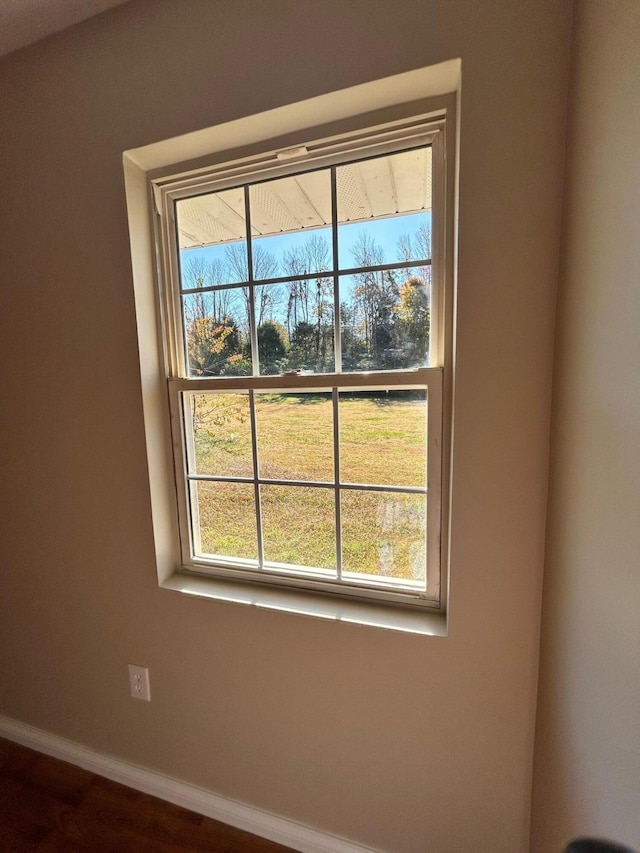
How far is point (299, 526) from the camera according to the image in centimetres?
103

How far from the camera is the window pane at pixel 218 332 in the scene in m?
1.03

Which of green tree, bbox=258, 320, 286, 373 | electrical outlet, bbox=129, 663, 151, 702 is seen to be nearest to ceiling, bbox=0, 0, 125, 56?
green tree, bbox=258, 320, 286, 373

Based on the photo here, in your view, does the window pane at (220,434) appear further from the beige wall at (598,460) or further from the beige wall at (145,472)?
the beige wall at (598,460)

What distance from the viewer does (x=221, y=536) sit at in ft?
3.70

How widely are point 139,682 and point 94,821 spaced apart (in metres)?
0.43

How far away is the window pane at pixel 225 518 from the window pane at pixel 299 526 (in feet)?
0.18

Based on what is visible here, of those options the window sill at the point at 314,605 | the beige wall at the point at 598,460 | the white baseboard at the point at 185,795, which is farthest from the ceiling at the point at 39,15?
the white baseboard at the point at 185,795

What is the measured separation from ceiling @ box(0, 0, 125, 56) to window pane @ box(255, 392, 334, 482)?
42.6 inches

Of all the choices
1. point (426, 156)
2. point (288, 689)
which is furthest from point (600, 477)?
point (288, 689)

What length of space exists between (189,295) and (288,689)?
1.23 metres

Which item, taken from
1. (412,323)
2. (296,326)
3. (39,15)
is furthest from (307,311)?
(39,15)

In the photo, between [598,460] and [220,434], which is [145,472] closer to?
[220,434]

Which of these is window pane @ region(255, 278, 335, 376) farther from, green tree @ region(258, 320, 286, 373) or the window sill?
the window sill

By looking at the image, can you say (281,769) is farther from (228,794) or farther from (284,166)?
(284,166)
